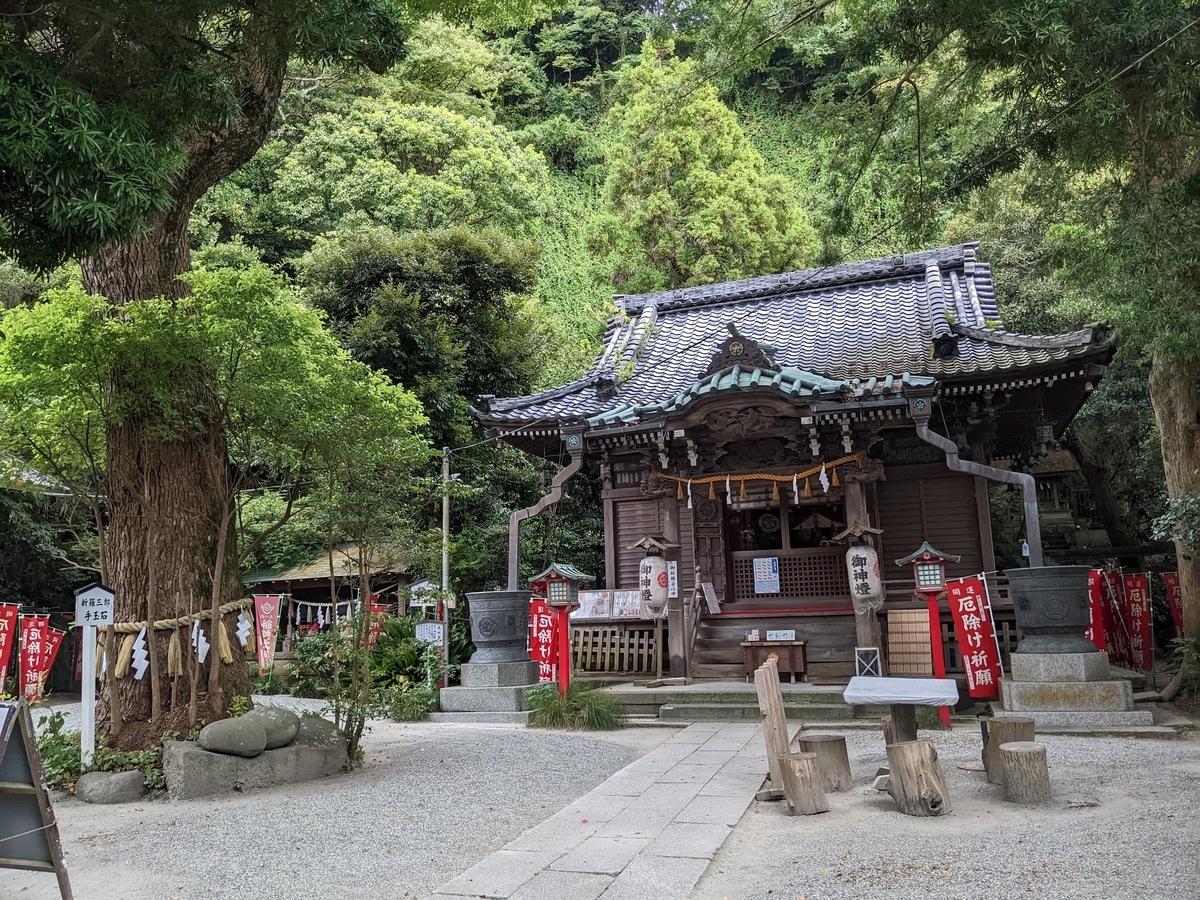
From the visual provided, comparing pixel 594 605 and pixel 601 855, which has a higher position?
pixel 594 605

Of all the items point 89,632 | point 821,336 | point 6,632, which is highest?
point 821,336

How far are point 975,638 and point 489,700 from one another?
19.6ft

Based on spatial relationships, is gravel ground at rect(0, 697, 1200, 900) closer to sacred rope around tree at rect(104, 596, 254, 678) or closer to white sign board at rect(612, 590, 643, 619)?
sacred rope around tree at rect(104, 596, 254, 678)

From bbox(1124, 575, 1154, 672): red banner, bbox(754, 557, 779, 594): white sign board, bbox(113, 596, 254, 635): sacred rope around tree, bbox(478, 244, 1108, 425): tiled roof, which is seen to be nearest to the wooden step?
bbox(754, 557, 779, 594): white sign board

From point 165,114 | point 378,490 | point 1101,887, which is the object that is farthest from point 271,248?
point 1101,887

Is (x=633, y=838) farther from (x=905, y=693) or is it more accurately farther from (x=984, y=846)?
(x=905, y=693)

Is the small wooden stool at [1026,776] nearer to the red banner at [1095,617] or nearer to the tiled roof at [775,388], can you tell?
the red banner at [1095,617]

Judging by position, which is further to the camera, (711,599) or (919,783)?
(711,599)

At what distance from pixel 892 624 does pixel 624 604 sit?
4051 mm

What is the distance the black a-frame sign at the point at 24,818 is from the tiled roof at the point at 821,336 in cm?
871

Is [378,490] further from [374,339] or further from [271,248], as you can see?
[271,248]

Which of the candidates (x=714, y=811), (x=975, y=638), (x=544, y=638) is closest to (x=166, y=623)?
(x=714, y=811)

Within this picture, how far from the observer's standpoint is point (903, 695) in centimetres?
622

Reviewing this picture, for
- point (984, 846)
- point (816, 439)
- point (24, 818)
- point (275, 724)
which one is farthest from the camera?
point (816, 439)
